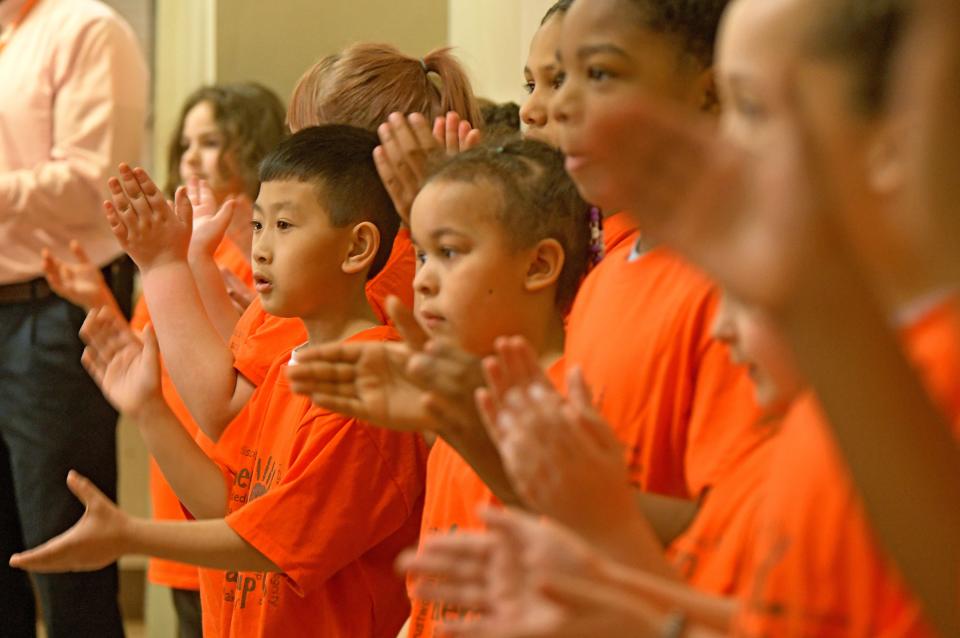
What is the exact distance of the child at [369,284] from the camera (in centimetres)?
239

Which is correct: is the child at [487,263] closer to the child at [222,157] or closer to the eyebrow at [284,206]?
the eyebrow at [284,206]

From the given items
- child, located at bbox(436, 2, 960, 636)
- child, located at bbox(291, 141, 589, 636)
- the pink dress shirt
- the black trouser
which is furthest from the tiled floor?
child, located at bbox(436, 2, 960, 636)

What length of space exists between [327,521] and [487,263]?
0.50 meters

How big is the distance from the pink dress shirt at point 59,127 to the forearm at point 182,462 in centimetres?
114

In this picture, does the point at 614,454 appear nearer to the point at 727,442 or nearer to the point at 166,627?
the point at 727,442

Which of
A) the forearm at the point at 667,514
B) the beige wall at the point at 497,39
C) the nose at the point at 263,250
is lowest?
the forearm at the point at 667,514

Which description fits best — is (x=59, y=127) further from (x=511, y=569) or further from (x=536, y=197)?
(x=511, y=569)

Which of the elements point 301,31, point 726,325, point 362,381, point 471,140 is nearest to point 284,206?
point 471,140

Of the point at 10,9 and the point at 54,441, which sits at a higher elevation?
the point at 10,9

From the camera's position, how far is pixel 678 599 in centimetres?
111

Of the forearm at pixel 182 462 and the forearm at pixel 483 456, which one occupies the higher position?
the forearm at pixel 483 456

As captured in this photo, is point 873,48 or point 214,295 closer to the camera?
point 873,48

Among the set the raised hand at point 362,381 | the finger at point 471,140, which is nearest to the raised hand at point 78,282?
the finger at point 471,140

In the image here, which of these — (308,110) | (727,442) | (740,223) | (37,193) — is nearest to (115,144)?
(37,193)
